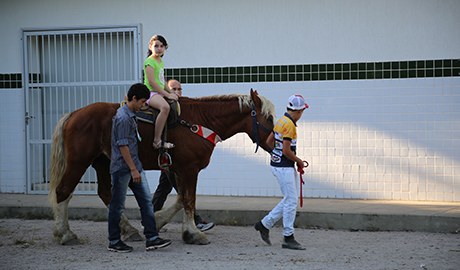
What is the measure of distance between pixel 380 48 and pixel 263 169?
A: 99.9 inches

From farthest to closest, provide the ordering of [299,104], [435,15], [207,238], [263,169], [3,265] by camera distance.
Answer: [263,169] → [435,15] → [207,238] → [299,104] → [3,265]

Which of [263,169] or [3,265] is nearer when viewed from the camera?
[3,265]

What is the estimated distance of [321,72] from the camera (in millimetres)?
11828

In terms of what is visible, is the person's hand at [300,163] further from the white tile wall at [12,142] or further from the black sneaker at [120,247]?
the white tile wall at [12,142]

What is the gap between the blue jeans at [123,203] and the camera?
8.46 metres

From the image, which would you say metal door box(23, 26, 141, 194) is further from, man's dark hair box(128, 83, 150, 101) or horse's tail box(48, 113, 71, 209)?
man's dark hair box(128, 83, 150, 101)

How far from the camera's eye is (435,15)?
11383 mm

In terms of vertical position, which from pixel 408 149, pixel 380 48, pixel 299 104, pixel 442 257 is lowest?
pixel 442 257

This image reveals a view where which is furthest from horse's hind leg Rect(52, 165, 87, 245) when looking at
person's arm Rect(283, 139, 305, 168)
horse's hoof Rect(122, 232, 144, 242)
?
person's arm Rect(283, 139, 305, 168)

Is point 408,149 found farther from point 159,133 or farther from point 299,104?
point 159,133

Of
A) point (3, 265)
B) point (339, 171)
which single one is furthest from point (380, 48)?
point (3, 265)

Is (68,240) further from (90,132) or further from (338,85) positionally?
(338,85)

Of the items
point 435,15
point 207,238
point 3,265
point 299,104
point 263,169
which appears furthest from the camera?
point 263,169

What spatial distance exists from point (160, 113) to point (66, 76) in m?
4.59
